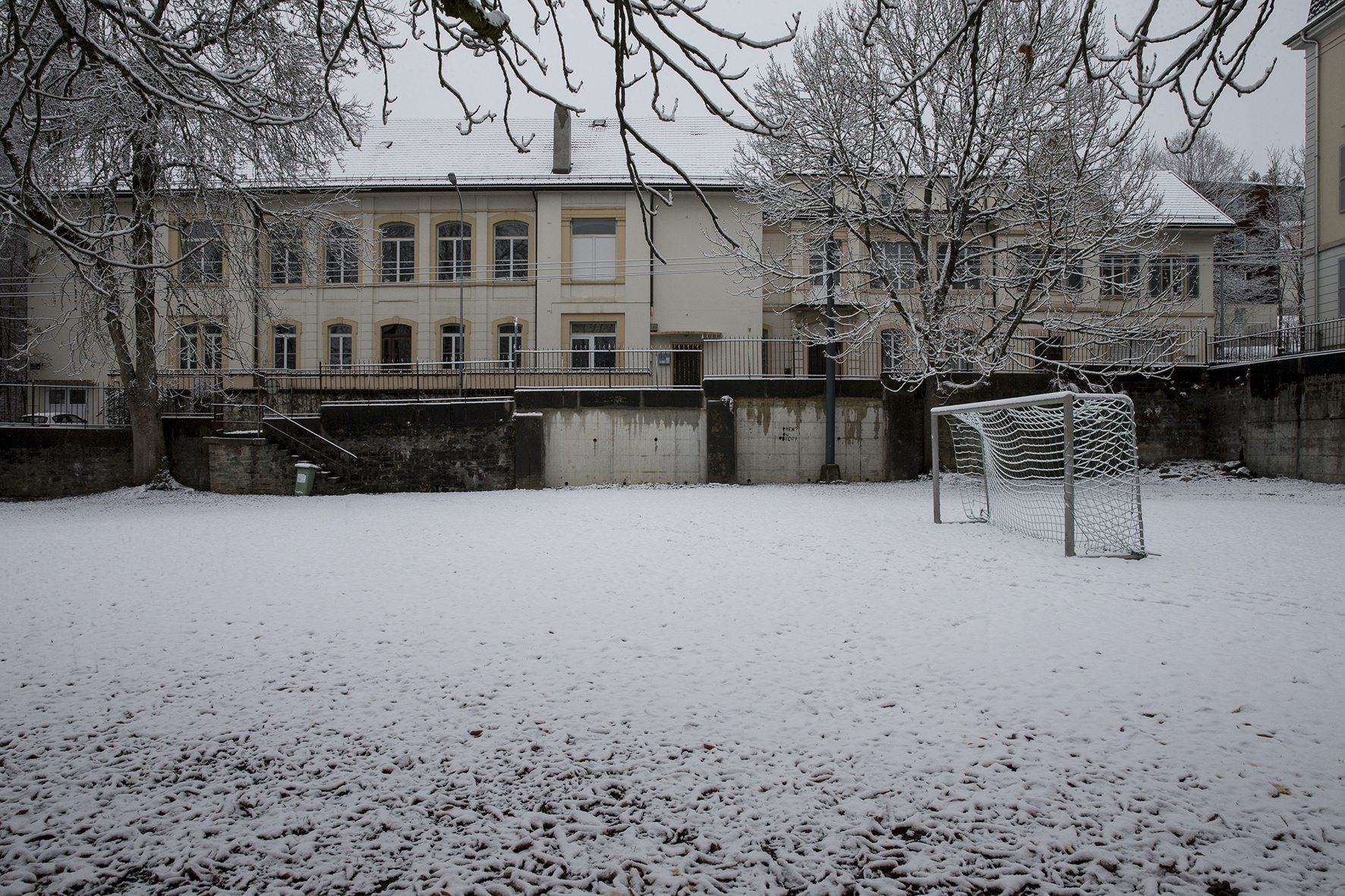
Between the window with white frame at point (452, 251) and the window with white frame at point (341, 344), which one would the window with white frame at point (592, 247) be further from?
the window with white frame at point (341, 344)

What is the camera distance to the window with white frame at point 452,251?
26531mm

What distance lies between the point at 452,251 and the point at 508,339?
3606 millimetres

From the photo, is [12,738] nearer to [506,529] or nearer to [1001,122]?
[506,529]

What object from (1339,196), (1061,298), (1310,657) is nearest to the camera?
(1310,657)

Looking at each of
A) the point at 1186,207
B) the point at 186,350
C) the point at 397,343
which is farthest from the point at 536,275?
the point at 1186,207

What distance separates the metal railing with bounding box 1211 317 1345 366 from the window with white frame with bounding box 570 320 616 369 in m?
→ 17.4

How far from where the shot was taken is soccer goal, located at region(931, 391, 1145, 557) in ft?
27.5

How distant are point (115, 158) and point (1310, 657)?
58.9ft

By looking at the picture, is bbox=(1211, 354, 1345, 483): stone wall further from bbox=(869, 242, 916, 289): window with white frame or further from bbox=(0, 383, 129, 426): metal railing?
bbox=(0, 383, 129, 426): metal railing

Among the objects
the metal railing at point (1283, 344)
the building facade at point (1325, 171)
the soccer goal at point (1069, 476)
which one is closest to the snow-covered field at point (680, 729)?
the soccer goal at point (1069, 476)

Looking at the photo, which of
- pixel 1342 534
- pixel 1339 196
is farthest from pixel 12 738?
pixel 1339 196

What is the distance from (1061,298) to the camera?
23.0 m

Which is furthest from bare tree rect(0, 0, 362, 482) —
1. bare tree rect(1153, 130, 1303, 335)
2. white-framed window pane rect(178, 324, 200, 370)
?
bare tree rect(1153, 130, 1303, 335)

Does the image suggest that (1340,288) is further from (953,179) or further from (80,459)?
(80,459)
